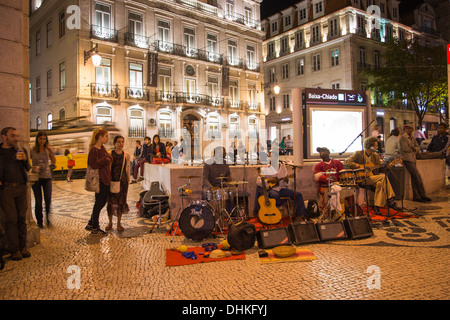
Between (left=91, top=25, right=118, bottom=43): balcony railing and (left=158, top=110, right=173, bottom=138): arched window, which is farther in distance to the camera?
(left=158, top=110, right=173, bottom=138): arched window

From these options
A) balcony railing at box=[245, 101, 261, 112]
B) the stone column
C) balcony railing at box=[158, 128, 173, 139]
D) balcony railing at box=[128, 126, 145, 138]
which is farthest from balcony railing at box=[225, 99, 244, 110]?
the stone column

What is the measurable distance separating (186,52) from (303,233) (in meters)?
24.1

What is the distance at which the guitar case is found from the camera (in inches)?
204

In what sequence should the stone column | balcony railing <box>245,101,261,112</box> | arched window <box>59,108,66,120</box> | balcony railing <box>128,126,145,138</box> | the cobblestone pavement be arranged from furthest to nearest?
balcony railing <box>245,101,261,112</box> < balcony railing <box>128,126,145,138</box> < arched window <box>59,108,66,120</box> < the stone column < the cobblestone pavement

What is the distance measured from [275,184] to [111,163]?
3313 mm

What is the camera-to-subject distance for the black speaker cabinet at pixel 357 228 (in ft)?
18.9

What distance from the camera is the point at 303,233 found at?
18.4 ft

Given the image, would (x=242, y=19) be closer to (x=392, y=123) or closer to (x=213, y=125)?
(x=213, y=125)

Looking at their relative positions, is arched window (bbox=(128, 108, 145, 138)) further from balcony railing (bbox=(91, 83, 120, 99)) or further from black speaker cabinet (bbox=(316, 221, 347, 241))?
black speaker cabinet (bbox=(316, 221, 347, 241))

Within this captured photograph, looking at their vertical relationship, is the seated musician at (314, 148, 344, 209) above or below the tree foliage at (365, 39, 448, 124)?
below

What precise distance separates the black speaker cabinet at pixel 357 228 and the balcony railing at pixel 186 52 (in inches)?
893

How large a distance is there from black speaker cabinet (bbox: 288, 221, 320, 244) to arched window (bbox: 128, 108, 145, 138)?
66.0 feet

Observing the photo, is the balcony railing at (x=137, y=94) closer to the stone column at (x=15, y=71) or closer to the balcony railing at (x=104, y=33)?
the balcony railing at (x=104, y=33)
